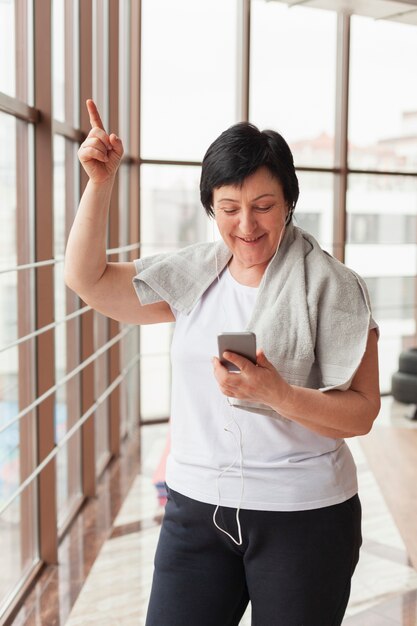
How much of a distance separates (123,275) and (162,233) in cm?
417

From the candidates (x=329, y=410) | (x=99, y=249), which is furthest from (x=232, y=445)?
(x=99, y=249)

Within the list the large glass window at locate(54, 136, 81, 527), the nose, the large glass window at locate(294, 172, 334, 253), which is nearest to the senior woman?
the nose

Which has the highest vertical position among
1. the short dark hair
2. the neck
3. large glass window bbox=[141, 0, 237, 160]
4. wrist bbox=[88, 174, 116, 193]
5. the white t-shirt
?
large glass window bbox=[141, 0, 237, 160]

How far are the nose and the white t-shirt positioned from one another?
11 centimetres

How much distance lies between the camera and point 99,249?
142 centimetres

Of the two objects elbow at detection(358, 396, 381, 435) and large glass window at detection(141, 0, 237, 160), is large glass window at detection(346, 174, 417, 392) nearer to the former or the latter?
large glass window at detection(141, 0, 237, 160)

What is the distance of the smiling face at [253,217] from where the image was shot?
51.4 inches

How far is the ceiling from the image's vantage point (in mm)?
4637

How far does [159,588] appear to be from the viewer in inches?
54.5

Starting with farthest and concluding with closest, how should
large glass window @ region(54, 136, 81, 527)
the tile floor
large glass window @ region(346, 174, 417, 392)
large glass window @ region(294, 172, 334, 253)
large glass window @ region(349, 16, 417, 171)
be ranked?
large glass window @ region(346, 174, 417, 392) → large glass window @ region(349, 16, 417, 171) → large glass window @ region(294, 172, 334, 253) → large glass window @ region(54, 136, 81, 527) → the tile floor

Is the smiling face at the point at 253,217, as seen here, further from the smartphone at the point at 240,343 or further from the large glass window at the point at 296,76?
the large glass window at the point at 296,76

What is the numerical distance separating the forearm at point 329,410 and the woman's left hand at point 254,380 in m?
0.01

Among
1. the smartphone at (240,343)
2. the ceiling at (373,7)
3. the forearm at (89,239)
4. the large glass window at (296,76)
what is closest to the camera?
the smartphone at (240,343)

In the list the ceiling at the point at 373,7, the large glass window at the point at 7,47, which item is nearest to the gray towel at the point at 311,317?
the large glass window at the point at 7,47
